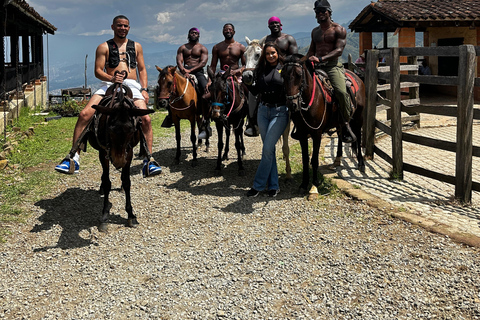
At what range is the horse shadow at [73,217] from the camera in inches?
234

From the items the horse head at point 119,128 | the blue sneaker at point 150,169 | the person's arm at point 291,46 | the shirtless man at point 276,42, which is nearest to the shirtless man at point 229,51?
the shirtless man at point 276,42

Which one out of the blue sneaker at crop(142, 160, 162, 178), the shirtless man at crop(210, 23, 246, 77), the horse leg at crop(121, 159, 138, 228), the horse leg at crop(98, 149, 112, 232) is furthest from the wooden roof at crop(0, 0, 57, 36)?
the blue sneaker at crop(142, 160, 162, 178)

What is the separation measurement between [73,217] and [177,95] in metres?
4.03

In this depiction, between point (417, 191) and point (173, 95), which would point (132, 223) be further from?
point (417, 191)

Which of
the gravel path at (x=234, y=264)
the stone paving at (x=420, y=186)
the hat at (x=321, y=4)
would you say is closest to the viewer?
the gravel path at (x=234, y=264)

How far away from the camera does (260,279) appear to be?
4723 mm

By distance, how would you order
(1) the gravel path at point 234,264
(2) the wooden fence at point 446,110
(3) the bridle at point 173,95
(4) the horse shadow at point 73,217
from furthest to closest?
1. (3) the bridle at point 173,95
2. (2) the wooden fence at point 446,110
3. (4) the horse shadow at point 73,217
4. (1) the gravel path at point 234,264

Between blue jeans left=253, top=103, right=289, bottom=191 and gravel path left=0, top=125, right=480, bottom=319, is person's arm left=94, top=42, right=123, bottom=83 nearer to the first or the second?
gravel path left=0, top=125, right=480, bottom=319

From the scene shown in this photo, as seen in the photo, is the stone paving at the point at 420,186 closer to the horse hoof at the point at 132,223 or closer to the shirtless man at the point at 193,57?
the shirtless man at the point at 193,57

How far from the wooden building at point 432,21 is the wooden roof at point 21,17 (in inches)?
567

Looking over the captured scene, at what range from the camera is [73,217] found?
269 inches

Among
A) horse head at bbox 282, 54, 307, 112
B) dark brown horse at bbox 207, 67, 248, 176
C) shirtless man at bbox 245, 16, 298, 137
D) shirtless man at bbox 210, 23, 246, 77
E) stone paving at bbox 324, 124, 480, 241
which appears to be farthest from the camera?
shirtless man at bbox 210, 23, 246, 77

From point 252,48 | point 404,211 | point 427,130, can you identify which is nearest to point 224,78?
point 252,48

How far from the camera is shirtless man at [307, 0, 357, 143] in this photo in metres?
7.72
